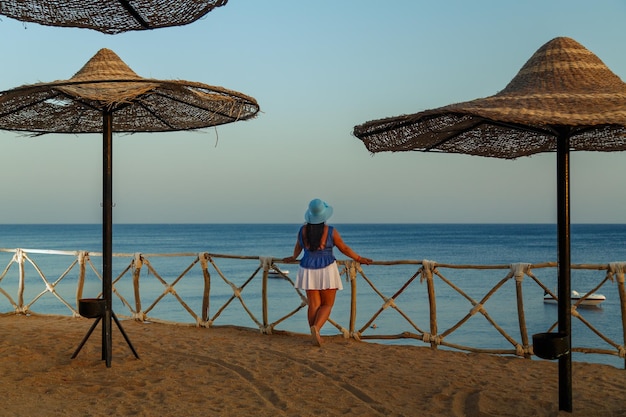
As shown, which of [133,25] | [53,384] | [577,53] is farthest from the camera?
[53,384]

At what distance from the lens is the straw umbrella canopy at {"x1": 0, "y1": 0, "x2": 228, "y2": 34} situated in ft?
12.8

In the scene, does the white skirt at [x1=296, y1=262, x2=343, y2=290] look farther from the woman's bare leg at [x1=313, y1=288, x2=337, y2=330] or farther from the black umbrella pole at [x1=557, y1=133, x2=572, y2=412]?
the black umbrella pole at [x1=557, y1=133, x2=572, y2=412]

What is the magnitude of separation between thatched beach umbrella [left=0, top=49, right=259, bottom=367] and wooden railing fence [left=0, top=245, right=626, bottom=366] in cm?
188

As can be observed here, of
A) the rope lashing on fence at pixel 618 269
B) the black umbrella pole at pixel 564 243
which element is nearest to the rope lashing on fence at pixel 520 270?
the rope lashing on fence at pixel 618 269

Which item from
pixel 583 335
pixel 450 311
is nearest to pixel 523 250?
pixel 450 311

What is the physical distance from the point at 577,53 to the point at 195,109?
10.0 ft

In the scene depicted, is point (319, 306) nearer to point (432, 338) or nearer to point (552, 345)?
point (432, 338)

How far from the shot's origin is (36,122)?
574cm

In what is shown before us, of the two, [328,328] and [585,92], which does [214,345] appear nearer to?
[585,92]

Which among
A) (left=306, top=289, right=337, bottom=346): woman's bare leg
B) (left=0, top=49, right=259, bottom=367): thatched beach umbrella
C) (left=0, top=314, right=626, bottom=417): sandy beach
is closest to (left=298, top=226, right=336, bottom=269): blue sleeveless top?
(left=306, top=289, right=337, bottom=346): woman's bare leg

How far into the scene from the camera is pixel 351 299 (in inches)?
264

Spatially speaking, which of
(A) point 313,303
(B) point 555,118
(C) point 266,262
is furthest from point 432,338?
(B) point 555,118

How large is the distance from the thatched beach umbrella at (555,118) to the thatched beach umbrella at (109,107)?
1256mm

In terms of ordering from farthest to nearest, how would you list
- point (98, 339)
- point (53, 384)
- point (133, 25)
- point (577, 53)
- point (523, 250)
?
point (523, 250) → point (98, 339) → point (53, 384) → point (133, 25) → point (577, 53)
